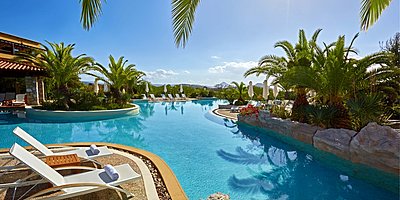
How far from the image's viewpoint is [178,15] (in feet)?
14.1

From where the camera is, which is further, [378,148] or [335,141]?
[335,141]

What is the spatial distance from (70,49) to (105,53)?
287 cm

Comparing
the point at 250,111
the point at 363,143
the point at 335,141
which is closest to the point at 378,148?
the point at 363,143

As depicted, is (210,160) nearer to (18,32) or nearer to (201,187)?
(201,187)

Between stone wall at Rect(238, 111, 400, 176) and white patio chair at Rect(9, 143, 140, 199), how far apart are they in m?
5.05

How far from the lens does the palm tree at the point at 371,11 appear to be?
193 inches

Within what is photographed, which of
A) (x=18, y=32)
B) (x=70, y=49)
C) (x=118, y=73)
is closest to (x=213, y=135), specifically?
(x=118, y=73)

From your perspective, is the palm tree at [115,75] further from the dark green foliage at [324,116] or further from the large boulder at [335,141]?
the large boulder at [335,141]

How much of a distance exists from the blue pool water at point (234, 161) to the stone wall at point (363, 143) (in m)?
0.46

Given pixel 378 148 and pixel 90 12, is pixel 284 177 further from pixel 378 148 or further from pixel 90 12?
pixel 90 12

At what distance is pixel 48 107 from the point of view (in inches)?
600

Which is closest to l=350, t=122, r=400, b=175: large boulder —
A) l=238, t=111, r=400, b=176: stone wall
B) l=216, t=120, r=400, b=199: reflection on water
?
l=238, t=111, r=400, b=176: stone wall

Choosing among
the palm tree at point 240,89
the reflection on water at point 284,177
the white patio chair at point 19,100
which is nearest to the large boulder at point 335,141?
the reflection on water at point 284,177

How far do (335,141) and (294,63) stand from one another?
5.10 m
